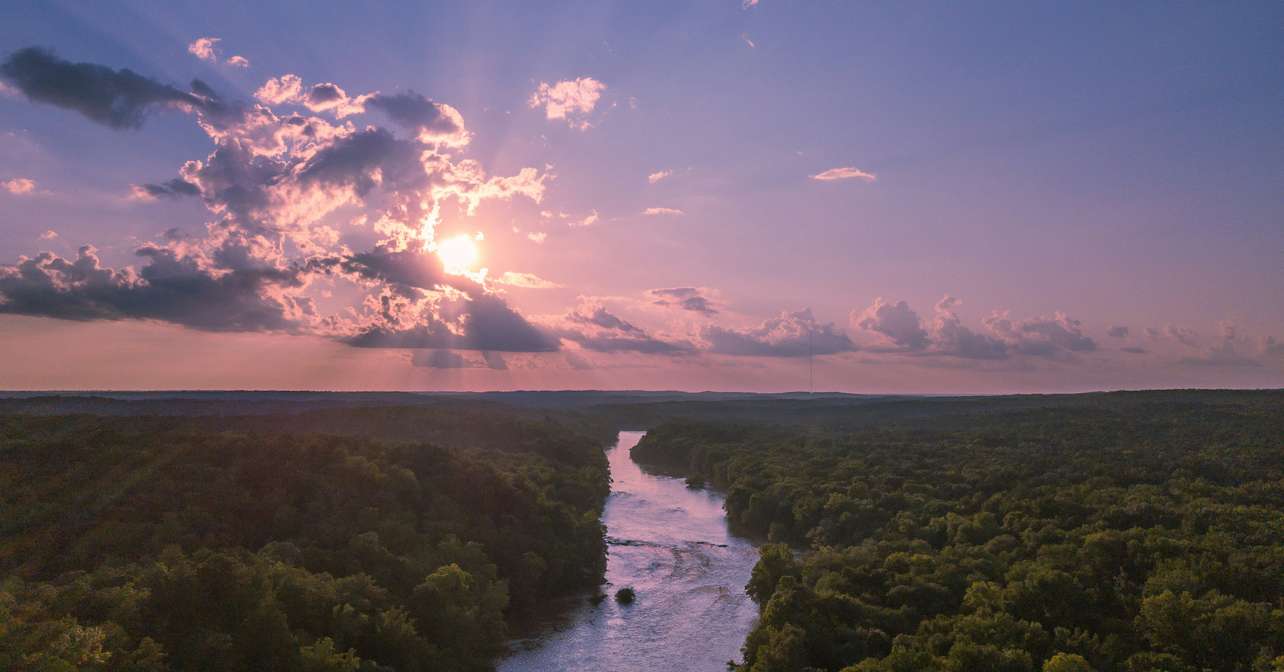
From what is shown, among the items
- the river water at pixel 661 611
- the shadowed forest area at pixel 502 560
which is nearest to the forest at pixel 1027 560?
the shadowed forest area at pixel 502 560

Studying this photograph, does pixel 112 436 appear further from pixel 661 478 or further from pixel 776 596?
pixel 661 478

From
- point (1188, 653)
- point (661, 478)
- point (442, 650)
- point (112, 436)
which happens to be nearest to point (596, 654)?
point (442, 650)

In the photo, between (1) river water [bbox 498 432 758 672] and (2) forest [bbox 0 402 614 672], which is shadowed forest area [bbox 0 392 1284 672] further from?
(1) river water [bbox 498 432 758 672]

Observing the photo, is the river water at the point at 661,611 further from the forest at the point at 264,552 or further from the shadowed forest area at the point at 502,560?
the forest at the point at 264,552

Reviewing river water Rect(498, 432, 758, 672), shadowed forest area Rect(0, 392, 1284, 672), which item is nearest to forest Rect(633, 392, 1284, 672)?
shadowed forest area Rect(0, 392, 1284, 672)

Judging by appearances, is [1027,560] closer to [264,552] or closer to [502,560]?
[502,560]

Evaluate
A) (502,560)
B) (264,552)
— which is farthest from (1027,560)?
(264,552)

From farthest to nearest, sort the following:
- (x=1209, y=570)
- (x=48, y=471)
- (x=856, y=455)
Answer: (x=856, y=455), (x=48, y=471), (x=1209, y=570)
